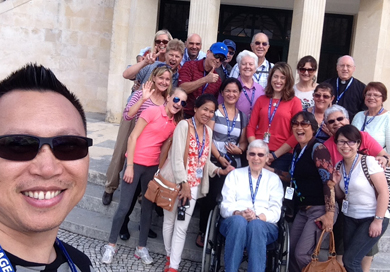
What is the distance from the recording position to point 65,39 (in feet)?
37.9

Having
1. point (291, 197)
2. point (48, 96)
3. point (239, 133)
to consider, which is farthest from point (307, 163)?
point (48, 96)

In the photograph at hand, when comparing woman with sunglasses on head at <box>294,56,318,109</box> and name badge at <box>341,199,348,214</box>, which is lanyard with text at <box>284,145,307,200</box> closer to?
name badge at <box>341,199,348,214</box>

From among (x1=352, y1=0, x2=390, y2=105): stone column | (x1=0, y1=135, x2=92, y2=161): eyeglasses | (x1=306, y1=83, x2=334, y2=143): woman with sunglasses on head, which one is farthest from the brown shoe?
(x1=352, y1=0, x2=390, y2=105): stone column

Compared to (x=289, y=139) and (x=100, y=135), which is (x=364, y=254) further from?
(x=100, y=135)

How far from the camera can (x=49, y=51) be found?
11633mm

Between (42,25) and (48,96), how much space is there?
11.6m

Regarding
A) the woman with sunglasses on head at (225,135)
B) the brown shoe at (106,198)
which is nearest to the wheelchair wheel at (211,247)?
the woman with sunglasses on head at (225,135)

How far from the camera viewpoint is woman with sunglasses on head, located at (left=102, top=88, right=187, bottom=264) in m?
4.12

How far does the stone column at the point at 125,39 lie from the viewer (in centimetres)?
999

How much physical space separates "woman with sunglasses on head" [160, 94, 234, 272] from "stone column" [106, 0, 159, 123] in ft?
20.6

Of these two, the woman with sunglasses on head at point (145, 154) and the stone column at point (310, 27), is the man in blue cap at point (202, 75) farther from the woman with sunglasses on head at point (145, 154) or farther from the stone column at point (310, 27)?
the stone column at point (310, 27)

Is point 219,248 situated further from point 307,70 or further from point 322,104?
point 307,70

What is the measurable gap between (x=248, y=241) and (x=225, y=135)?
1.35 m

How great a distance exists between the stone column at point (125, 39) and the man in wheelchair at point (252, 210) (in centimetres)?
665
